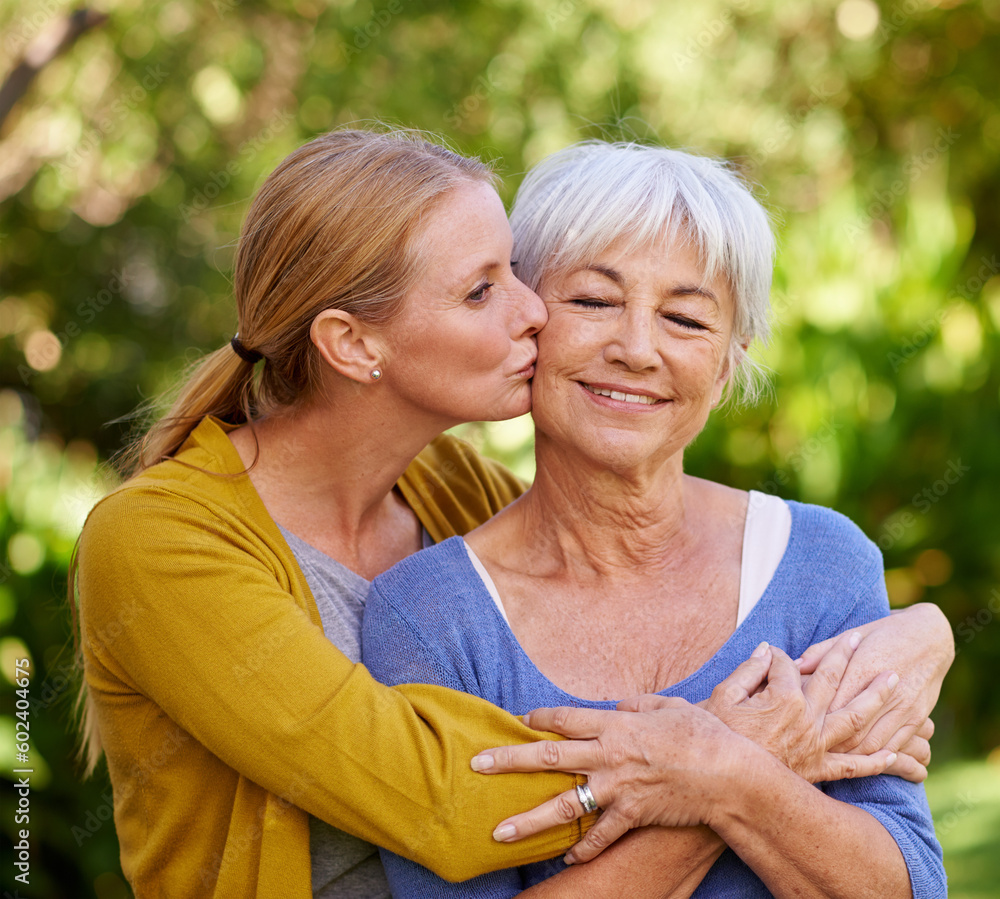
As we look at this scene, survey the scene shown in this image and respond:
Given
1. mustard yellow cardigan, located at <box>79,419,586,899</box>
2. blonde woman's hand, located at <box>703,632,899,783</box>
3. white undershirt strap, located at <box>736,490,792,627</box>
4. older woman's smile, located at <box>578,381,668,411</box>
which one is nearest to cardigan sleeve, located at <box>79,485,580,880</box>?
mustard yellow cardigan, located at <box>79,419,586,899</box>

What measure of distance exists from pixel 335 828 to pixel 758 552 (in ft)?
3.54

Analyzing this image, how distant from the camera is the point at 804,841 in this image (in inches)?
71.0

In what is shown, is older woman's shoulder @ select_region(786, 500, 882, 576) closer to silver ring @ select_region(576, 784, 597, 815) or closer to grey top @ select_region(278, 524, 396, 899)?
silver ring @ select_region(576, 784, 597, 815)

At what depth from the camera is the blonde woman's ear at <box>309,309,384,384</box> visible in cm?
228

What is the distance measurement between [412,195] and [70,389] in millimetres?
5485

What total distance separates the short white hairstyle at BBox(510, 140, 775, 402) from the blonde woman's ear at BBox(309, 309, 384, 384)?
1.29ft

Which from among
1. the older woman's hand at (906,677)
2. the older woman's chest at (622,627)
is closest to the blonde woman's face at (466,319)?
the older woman's chest at (622,627)

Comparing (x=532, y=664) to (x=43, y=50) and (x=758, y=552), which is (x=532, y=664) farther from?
(x=43, y=50)

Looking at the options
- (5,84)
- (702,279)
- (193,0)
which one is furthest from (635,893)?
(193,0)

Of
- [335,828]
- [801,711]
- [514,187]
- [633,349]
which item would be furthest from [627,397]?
[514,187]

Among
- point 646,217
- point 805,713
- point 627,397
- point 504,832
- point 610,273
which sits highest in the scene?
point 646,217

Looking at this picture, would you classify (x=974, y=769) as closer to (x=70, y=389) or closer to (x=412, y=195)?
(x=412, y=195)

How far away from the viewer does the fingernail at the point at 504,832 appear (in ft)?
5.87

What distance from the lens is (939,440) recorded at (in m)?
4.83
